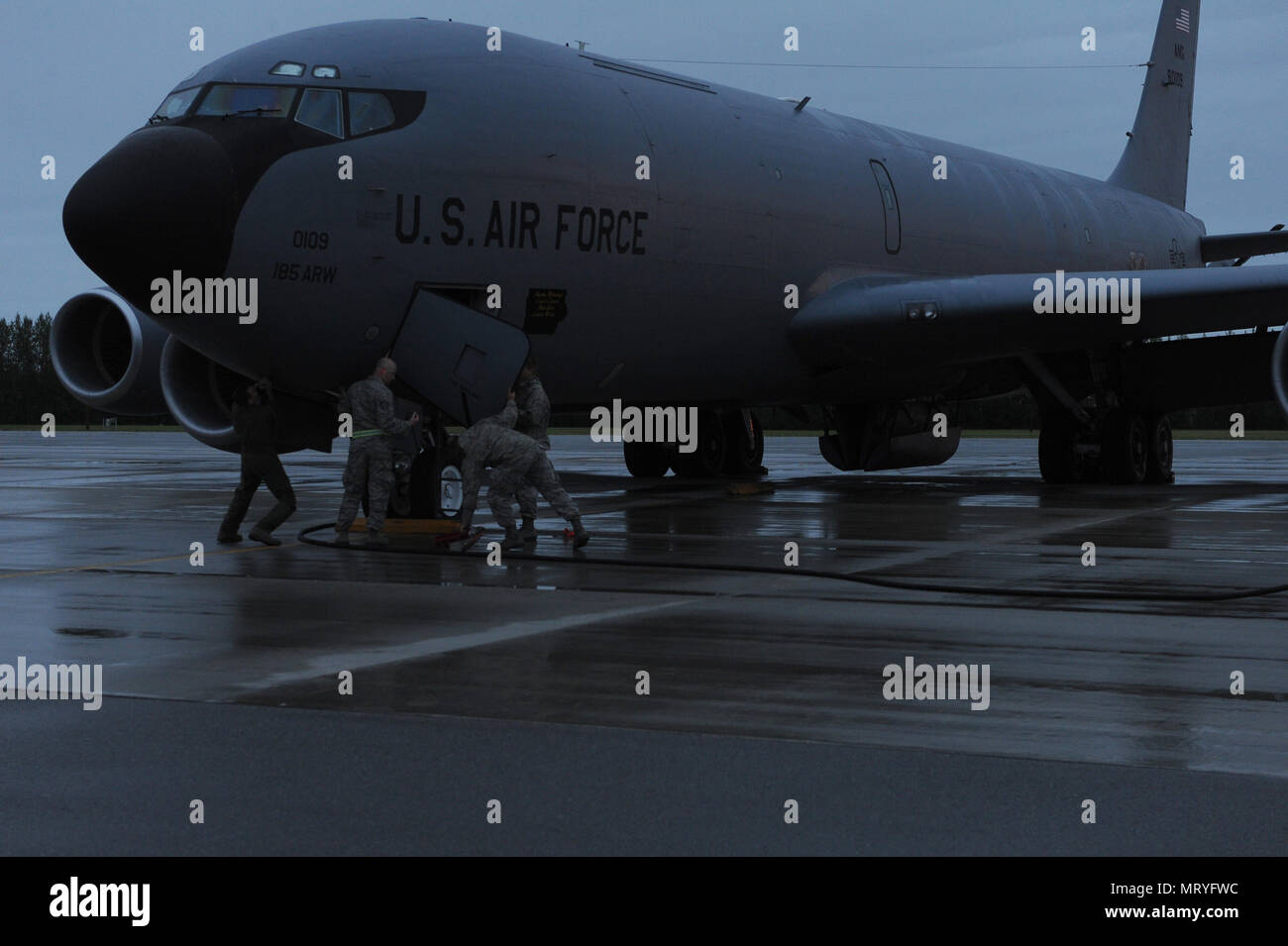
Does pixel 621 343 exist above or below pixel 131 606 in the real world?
above

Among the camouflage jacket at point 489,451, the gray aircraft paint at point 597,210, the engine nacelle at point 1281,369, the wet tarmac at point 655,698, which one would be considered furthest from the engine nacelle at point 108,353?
the engine nacelle at point 1281,369

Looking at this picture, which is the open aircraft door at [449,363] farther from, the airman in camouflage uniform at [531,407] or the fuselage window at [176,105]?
the fuselage window at [176,105]

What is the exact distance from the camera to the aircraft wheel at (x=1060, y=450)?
71.4 feet

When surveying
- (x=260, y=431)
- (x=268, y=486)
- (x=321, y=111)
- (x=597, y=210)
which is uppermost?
(x=321, y=111)

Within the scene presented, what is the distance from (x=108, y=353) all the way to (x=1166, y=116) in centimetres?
2114

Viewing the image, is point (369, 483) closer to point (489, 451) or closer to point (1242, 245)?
point (489, 451)

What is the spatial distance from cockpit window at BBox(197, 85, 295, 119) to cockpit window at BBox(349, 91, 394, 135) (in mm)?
518

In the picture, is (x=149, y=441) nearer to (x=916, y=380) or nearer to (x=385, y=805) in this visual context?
(x=916, y=380)

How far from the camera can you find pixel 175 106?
13664 mm

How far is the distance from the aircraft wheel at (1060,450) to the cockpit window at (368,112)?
11.1 m

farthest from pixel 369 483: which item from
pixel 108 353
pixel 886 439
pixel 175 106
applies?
pixel 886 439

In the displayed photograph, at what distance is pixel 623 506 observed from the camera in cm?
1817

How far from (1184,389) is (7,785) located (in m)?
18.1
